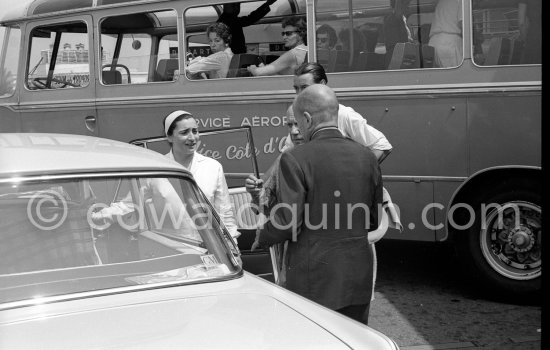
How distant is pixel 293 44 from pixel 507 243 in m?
2.53

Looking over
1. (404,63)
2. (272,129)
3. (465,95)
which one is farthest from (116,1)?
(465,95)

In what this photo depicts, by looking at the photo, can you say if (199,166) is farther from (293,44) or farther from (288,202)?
(293,44)

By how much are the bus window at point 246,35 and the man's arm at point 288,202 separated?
3.68 metres

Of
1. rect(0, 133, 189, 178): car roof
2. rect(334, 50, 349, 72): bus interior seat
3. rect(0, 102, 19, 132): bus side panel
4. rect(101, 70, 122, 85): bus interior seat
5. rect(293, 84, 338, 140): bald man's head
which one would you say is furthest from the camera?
rect(0, 102, 19, 132): bus side panel

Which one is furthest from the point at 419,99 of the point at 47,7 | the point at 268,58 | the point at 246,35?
the point at 47,7

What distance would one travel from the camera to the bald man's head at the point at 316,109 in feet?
12.5

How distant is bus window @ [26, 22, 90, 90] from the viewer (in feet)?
28.4

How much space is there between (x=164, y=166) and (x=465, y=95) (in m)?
3.47

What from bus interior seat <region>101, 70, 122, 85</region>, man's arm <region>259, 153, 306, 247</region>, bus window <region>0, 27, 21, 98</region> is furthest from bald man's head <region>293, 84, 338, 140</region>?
bus window <region>0, 27, 21, 98</region>

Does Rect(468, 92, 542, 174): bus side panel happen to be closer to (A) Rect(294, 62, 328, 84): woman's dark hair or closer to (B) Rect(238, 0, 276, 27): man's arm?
(A) Rect(294, 62, 328, 84): woman's dark hair

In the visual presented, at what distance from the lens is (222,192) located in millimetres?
4973

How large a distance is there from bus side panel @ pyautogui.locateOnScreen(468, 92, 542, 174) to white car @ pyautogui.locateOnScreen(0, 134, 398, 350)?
3.22 metres

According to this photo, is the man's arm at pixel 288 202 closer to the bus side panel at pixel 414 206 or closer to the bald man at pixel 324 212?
the bald man at pixel 324 212

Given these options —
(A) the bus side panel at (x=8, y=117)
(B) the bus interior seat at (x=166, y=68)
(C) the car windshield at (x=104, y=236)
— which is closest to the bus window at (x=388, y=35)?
Result: (B) the bus interior seat at (x=166, y=68)
